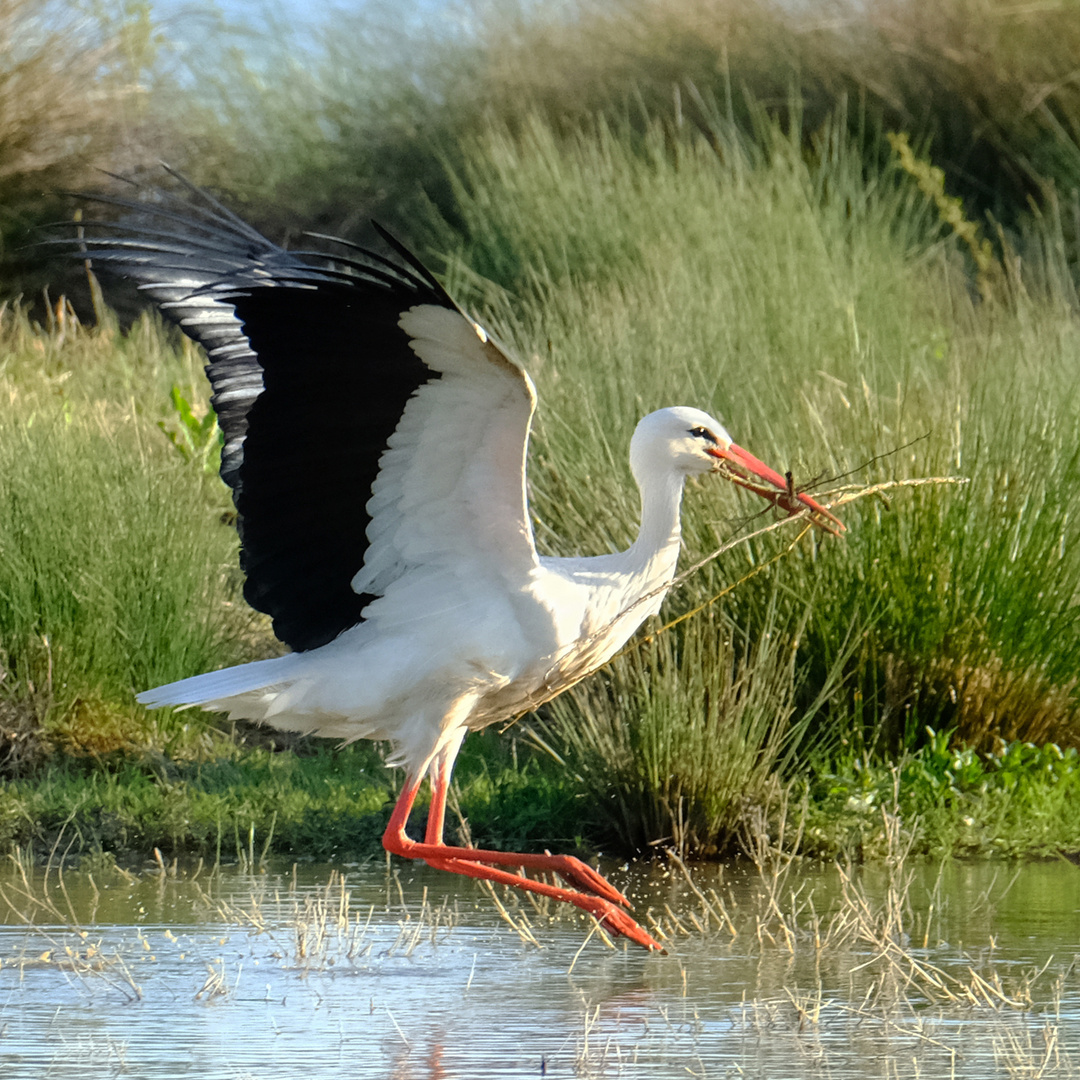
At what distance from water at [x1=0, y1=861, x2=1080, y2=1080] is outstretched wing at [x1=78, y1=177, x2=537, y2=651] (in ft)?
3.28

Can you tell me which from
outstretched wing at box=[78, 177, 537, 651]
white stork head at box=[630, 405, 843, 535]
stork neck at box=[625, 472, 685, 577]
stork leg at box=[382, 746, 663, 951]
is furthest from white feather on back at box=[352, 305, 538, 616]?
stork leg at box=[382, 746, 663, 951]

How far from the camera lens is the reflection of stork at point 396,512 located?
16.1 ft

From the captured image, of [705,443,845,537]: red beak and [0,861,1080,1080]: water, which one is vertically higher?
[705,443,845,537]: red beak

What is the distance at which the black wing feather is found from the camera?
15.9ft

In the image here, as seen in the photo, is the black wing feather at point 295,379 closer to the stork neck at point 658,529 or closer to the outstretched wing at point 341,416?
the outstretched wing at point 341,416

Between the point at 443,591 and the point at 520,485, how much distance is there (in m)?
0.51

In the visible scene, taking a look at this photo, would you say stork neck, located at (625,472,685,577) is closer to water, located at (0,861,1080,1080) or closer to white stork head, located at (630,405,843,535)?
white stork head, located at (630,405,843,535)

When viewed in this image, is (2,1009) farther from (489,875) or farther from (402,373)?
(402,373)

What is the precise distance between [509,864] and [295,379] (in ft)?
5.36

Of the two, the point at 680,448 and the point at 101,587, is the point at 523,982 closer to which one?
the point at 680,448

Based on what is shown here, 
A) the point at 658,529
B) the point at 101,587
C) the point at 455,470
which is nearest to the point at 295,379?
the point at 455,470

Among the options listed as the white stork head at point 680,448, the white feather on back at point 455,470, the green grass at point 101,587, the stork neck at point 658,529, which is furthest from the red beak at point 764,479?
the green grass at point 101,587

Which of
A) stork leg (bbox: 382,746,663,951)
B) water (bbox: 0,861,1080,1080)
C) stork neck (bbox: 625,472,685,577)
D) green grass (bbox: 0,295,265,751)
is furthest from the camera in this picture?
green grass (bbox: 0,295,265,751)

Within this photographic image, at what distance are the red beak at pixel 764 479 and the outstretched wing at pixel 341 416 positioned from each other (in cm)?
78
